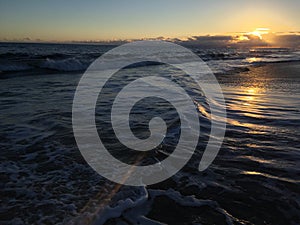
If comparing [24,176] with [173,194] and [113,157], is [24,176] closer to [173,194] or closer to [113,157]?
[113,157]

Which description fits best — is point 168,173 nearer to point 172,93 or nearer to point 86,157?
point 86,157

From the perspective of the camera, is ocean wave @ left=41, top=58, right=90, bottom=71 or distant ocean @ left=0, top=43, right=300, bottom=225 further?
ocean wave @ left=41, top=58, right=90, bottom=71

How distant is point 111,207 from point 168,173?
105 cm

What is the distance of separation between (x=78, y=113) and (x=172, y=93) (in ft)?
12.9

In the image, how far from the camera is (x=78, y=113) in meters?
7.05

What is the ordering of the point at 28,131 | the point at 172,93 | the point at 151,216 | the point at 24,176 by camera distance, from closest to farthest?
the point at 151,216 < the point at 24,176 < the point at 28,131 < the point at 172,93

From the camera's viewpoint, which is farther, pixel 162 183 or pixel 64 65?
pixel 64 65

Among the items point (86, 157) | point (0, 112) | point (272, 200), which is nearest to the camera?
point (272, 200)

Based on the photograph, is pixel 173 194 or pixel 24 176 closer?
pixel 173 194

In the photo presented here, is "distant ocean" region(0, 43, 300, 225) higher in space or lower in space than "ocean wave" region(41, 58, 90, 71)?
higher

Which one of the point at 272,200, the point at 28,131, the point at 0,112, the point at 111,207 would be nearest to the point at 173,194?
the point at 111,207

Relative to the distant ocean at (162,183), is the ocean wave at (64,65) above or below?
below

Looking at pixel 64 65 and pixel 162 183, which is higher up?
pixel 162 183

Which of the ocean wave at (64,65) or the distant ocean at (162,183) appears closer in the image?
the distant ocean at (162,183)
